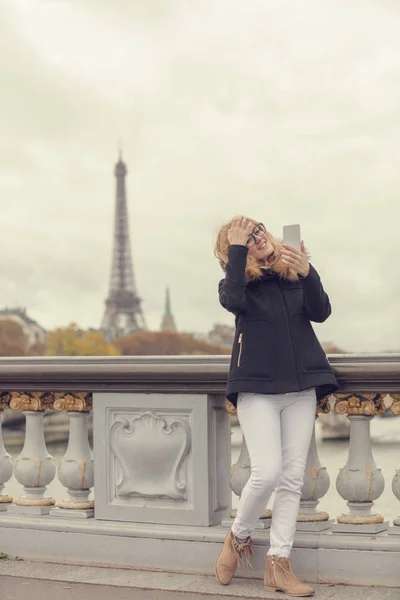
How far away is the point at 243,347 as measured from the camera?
14.9 ft

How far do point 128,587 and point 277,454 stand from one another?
0.97m

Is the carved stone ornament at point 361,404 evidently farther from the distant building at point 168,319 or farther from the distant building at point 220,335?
the distant building at point 168,319

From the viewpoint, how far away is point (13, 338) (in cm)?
8788

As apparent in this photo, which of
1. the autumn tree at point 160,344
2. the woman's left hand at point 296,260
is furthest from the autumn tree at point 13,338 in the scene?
the woman's left hand at point 296,260

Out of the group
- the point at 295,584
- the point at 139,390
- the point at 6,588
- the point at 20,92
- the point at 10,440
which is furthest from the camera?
the point at 20,92

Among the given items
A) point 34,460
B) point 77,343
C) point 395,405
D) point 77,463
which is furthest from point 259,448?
point 77,343

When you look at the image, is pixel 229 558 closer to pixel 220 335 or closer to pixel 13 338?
pixel 13 338

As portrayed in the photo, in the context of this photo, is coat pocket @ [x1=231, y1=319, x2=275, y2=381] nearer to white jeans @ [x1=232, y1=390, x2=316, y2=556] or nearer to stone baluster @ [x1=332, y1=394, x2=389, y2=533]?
white jeans @ [x1=232, y1=390, x2=316, y2=556]

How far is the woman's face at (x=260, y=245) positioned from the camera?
4.55 metres

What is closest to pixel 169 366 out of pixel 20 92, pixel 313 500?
pixel 313 500

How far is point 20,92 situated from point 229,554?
106 m

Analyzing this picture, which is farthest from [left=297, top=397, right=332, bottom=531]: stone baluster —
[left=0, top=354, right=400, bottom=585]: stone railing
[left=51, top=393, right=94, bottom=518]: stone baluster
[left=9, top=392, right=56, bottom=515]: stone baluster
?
[left=9, top=392, right=56, bottom=515]: stone baluster

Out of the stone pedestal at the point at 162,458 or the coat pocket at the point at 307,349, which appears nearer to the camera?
the coat pocket at the point at 307,349

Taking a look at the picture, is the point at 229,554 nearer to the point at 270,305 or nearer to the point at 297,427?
the point at 297,427
